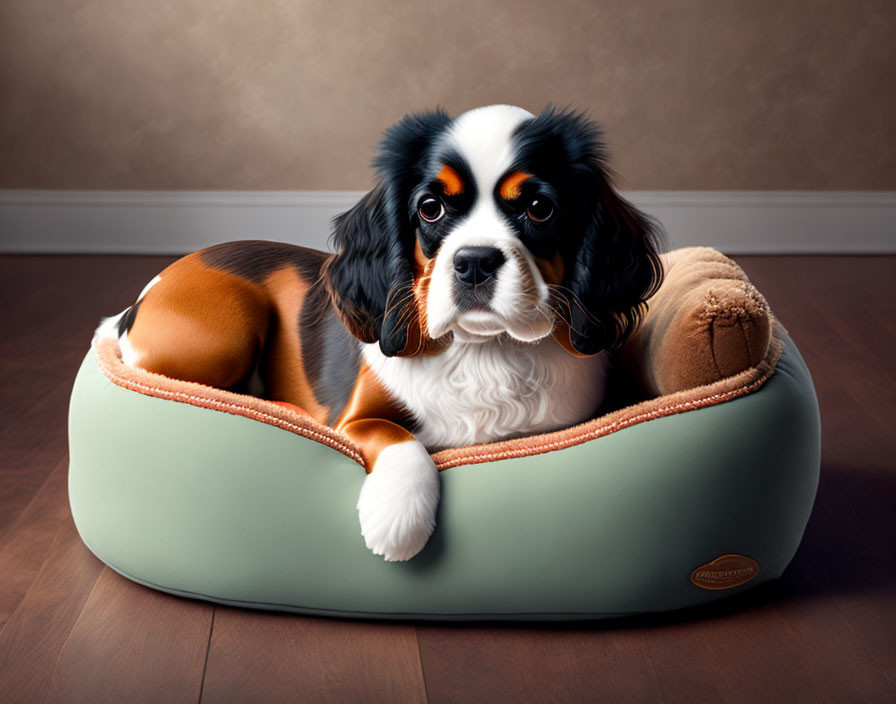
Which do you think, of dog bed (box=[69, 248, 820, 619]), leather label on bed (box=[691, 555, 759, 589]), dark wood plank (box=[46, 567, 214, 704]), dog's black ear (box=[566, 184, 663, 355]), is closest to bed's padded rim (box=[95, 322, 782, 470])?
dog bed (box=[69, 248, 820, 619])

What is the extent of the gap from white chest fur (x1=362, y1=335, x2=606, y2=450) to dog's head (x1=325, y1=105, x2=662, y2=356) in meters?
0.05

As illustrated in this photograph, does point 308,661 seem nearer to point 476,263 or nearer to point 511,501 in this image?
point 511,501

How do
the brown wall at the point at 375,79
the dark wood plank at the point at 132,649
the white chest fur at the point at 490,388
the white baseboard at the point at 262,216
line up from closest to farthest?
the dark wood plank at the point at 132,649
the white chest fur at the point at 490,388
the brown wall at the point at 375,79
the white baseboard at the point at 262,216

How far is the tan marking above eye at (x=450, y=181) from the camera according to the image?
1.48 metres

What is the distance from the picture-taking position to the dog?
4.86ft

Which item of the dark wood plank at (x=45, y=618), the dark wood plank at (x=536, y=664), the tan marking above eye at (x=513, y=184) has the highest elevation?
the tan marking above eye at (x=513, y=184)

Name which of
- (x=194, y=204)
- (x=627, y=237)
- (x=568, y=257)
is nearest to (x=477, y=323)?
(x=568, y=257)

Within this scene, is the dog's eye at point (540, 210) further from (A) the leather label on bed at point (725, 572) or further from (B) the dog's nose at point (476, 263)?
(A) the leather label on bed at point (725, 572)

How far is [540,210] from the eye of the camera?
1505 mm

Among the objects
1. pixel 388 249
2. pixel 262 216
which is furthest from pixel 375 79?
pixel 388 249

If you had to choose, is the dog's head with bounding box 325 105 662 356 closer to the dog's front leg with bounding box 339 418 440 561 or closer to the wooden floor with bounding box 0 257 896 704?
the dog's front leg with bounding box 339 418 440 561

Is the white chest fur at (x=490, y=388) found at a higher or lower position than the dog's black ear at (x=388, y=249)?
lower

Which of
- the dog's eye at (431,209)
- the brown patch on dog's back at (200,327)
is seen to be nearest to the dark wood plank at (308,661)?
the brown patch on dog's back at (200,327)

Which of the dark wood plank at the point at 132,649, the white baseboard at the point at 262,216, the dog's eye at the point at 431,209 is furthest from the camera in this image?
the white baseboard at the point at 262,216
